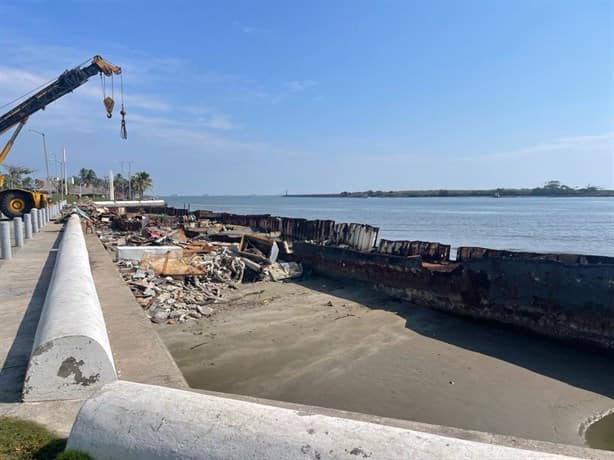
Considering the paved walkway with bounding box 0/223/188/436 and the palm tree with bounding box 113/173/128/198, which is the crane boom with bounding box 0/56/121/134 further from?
the palm tree with bounding box 113/173/128/198

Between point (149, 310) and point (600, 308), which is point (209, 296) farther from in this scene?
point (600, 308)

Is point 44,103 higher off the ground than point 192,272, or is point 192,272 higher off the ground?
point 44,103

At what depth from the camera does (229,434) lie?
7.47 feet

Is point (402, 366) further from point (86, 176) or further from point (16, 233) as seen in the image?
point (86, 176)

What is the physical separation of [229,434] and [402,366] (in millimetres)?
6064

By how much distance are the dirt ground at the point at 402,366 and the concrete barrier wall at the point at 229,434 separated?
4.19 meters

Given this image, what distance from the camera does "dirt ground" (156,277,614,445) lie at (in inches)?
251

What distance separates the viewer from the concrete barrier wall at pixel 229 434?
2049 millimetres

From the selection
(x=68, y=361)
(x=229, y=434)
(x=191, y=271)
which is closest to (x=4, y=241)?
(x=191, y=271)

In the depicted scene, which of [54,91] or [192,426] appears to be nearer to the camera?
[192,426]

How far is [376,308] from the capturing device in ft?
38.5

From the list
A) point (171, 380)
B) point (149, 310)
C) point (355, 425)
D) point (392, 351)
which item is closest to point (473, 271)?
point (392, 351)

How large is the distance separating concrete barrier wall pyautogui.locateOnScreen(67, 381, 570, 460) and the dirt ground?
4.19 metres

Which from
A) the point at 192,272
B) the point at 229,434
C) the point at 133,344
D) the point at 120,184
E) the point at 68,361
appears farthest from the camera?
the point at 120,184
